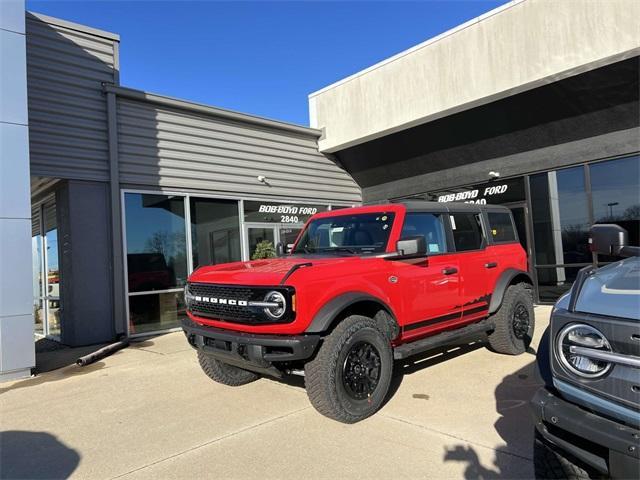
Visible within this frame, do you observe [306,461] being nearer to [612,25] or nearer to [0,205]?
[0,205]

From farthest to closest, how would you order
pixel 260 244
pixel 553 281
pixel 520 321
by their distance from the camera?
pixel 260 244 → pixel 553 281 → pixel 520 321

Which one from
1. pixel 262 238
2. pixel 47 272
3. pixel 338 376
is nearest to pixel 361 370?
pixel 338 376

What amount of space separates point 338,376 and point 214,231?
23.9ft

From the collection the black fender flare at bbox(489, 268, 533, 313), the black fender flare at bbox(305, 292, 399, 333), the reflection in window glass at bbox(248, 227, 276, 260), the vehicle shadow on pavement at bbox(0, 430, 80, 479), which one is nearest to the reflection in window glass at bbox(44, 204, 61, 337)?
the reflection in window glass at bbox(248, 227, 276, 260)

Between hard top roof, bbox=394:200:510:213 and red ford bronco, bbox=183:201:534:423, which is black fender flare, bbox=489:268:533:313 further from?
hard top roof, bbox=394:200:510:213

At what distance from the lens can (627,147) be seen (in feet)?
29.1

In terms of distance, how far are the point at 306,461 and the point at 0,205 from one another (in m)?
5.26

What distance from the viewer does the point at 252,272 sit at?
4184 mm

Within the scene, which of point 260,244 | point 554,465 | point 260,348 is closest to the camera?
point 554,465

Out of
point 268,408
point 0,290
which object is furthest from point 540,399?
point 0,290

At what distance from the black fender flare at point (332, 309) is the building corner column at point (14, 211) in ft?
14.6

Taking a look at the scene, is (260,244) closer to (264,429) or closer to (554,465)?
(264,429)

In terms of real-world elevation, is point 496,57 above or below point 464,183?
above

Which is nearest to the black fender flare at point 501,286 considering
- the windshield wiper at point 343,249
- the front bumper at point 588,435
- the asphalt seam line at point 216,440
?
the windshield wiper at point 343,249
